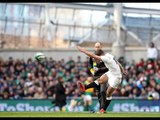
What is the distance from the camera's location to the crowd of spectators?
30203mm

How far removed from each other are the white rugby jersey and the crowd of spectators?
9909 millimetres

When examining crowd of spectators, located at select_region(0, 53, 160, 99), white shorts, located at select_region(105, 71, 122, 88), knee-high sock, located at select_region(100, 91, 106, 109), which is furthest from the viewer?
crowd of spectators, located at select_region(0, 53, 160, 99)

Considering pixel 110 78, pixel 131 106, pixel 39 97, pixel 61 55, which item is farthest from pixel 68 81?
pixel 110 78

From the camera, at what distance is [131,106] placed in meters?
28.8

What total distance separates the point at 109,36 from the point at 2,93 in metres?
9.37

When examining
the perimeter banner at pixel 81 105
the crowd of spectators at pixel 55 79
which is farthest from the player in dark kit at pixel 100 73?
the crowd of spectators at pixel 55 79

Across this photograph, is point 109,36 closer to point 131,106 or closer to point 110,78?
point 131,106

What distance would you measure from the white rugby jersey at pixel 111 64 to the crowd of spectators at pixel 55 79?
9909 mm

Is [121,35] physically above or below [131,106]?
above

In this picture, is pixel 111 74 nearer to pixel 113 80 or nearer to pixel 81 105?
pixel 113 80

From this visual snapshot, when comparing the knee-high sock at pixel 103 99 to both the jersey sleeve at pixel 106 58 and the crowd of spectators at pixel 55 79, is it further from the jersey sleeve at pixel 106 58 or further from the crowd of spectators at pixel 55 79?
the crowd of spectators at pixel 55 79

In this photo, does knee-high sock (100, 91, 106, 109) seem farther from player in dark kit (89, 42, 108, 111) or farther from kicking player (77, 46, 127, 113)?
kicking player (77, 46, 127, 113)

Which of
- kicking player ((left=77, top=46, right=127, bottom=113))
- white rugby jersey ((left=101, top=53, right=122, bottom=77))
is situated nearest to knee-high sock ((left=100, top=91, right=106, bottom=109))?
kicking player ((left=77, top=46, right=127, bottom=113))

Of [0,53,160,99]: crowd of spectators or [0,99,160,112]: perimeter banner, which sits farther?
[0,53,160,99]: crowd of spectators
